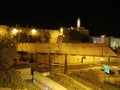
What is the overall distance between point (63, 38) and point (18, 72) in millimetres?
35826

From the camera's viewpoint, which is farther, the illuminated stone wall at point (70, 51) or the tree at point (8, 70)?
the illuminated stone wall at point (70, 51)

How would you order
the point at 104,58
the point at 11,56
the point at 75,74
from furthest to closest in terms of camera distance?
1. the point at 104,58
2. the point at 75,74
3. the point at 11,56

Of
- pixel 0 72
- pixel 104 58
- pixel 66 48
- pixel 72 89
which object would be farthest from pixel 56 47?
pixel 0 72

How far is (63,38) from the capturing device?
52625 millimetres

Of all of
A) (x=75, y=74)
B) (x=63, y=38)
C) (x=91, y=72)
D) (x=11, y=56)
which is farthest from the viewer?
(x=63, y=38)

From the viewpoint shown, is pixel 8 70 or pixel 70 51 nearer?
pixel 8 70

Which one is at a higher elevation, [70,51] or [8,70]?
[70,51]

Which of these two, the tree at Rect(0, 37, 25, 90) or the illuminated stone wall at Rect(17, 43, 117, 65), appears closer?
the tree at Rect(0, 37, 25, 90)

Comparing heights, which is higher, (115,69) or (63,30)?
(63,30)

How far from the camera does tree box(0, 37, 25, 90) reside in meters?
15.2

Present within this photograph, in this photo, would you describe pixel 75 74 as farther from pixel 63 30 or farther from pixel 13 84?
pixel 63 30

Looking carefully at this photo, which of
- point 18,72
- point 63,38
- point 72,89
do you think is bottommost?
point 72,89

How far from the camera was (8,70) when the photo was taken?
1641 centimetres

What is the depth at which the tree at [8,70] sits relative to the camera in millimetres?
15177
